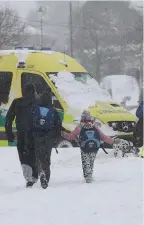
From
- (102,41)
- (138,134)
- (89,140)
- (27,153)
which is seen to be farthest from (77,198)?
(102,41)

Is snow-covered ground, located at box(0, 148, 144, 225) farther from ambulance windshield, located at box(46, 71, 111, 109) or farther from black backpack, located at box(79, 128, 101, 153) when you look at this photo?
ambulance windshield, located at box(46, 71, 111, 109)

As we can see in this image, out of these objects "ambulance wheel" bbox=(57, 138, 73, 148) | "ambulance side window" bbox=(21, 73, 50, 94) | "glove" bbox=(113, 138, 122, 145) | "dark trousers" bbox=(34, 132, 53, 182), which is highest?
"ambulance side window" bbox=(21, 73, 50, 94)

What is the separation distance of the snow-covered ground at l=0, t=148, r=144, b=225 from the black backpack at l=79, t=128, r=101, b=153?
1.54 ft

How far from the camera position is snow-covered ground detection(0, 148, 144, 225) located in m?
5.74

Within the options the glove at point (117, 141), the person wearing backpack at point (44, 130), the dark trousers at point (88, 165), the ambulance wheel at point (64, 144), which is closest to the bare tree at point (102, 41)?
the ambulance wheel at point (64, 144)

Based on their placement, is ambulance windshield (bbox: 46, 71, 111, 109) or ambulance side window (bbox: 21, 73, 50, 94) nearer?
ambulance windshield (bbox: 46, 71, 111, 109)

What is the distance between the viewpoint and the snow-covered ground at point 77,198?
5.74 meters

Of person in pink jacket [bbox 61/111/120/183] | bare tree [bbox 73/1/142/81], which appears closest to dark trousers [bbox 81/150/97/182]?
person in pink jacket [bbox 61/111/120/183]

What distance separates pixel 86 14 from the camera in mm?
62875

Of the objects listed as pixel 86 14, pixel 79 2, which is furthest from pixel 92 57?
pixel 79 2

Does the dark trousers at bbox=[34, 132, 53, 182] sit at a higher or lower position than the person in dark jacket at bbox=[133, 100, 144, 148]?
higher

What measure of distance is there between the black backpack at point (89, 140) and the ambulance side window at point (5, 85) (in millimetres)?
4672

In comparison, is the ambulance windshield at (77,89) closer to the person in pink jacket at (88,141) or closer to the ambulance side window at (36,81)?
the ambulance side window at (36,81)

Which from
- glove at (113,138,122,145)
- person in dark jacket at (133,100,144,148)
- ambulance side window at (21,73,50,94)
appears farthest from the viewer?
ambulance side window at (21,73,50,94)
